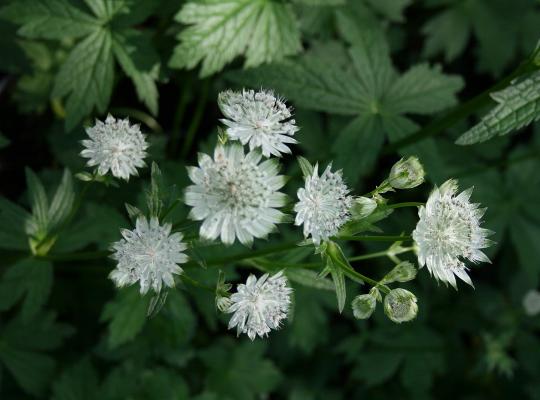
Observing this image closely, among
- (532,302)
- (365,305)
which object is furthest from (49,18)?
(532,302)

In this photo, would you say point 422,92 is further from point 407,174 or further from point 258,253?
point 258,253

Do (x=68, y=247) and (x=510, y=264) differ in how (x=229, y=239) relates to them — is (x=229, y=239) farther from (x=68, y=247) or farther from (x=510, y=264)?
(x=510, y=264)

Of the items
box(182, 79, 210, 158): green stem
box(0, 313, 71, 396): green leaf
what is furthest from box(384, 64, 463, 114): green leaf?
box(0, 313, 71, 396): green leaf

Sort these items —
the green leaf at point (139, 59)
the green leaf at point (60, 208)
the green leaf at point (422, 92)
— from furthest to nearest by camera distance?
the green leaf at point (422, 92) → the green leaf at point (139, 59) → the green leaf at point (60, 208)

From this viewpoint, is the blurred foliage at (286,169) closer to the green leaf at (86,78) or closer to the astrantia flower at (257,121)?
the green leaf at (86,78)

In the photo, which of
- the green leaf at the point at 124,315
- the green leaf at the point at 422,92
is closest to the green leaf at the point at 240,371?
the green leaf at the point at 124,315

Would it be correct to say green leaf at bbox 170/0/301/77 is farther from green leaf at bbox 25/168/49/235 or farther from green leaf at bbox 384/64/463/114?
green leaf at bbox 25/168/49/235

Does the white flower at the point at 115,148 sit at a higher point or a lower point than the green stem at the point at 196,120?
lower
